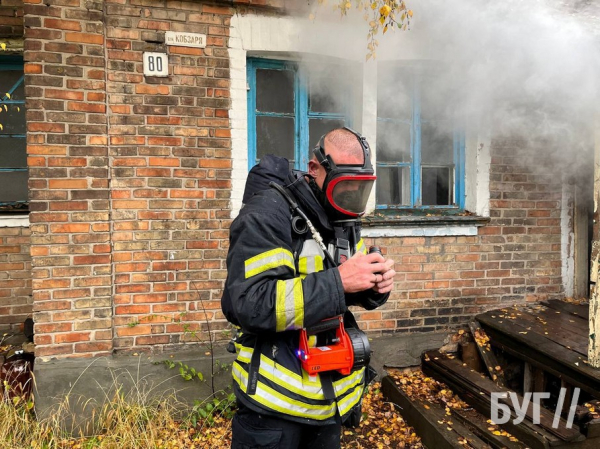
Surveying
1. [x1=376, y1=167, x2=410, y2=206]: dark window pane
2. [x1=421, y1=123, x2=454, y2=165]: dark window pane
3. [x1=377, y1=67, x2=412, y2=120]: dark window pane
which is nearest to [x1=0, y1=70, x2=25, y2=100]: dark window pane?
[x1=377, y1=67, x2=412, y2=120]: dark window pane

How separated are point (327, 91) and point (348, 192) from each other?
104 inches

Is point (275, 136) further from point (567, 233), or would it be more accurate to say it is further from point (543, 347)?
point (567, 233)

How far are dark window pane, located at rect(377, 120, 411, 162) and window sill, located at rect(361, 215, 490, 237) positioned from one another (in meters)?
0.64

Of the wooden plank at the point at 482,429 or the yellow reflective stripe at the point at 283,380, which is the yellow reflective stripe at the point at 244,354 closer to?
the yellow reflective stripe at the point at 283,380

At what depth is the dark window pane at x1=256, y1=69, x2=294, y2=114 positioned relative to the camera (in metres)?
3.98

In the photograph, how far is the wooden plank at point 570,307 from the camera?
13.3 ft

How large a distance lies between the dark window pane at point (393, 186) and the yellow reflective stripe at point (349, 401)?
2.58 m

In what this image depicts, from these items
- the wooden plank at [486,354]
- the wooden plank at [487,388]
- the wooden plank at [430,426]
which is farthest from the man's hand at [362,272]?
the wooden plank at [486,354]

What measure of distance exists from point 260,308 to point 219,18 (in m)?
2.98

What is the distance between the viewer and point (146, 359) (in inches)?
139

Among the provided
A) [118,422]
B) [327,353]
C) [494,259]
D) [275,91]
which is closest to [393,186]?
[494,259]

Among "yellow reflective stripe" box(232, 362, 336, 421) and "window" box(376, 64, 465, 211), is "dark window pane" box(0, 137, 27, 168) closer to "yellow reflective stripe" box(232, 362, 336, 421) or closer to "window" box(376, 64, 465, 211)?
"window" box(376, 64, 465, 211)

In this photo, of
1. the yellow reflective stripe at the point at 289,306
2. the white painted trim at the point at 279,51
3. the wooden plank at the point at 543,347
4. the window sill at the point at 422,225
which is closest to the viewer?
the yellow reflective stripe at the point at 289,306

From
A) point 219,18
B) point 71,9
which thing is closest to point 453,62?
point 219,18
